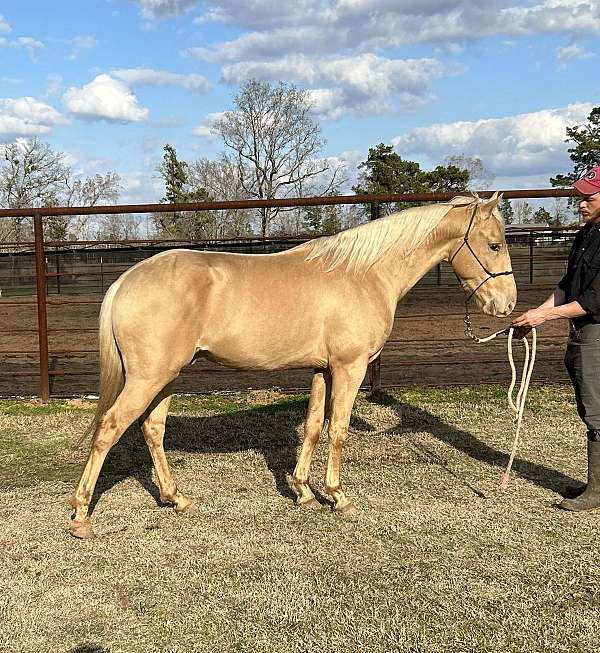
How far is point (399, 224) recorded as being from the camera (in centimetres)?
382

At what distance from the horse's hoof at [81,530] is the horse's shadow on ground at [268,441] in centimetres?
49

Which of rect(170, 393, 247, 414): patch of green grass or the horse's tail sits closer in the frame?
the horse's tail

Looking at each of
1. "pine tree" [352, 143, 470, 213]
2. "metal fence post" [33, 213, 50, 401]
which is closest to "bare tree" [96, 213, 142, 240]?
"pine tree" [352, 143, 470, 213]

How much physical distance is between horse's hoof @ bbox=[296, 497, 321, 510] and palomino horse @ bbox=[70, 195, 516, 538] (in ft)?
0.05

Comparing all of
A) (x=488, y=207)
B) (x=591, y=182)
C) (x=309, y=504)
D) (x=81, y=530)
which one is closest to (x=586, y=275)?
(x=591, y=182)

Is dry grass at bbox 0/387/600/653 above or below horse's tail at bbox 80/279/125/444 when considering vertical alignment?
below

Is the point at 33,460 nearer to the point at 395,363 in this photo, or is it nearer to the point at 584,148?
the point at 395,363

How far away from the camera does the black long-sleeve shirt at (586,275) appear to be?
3.52 meters

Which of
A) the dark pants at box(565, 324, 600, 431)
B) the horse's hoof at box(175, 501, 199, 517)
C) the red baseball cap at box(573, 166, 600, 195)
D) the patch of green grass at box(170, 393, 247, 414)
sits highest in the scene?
the red baseball cap at box(573, 166, 600, 195)

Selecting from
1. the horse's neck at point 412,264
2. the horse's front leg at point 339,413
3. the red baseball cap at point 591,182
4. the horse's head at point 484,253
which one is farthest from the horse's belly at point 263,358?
the red baseball cap at point 591,182

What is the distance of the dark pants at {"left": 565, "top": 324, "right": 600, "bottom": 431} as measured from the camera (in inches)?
144

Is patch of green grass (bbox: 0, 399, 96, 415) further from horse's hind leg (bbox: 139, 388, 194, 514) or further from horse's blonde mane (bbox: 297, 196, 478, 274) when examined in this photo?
horse's blonde mane (bbox: 297, 196, 478, 274)

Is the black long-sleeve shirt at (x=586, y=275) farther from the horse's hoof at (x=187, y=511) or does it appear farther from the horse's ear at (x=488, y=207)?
the horse's hoof at (x=187, y=511)

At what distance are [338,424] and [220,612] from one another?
54.9 inches
